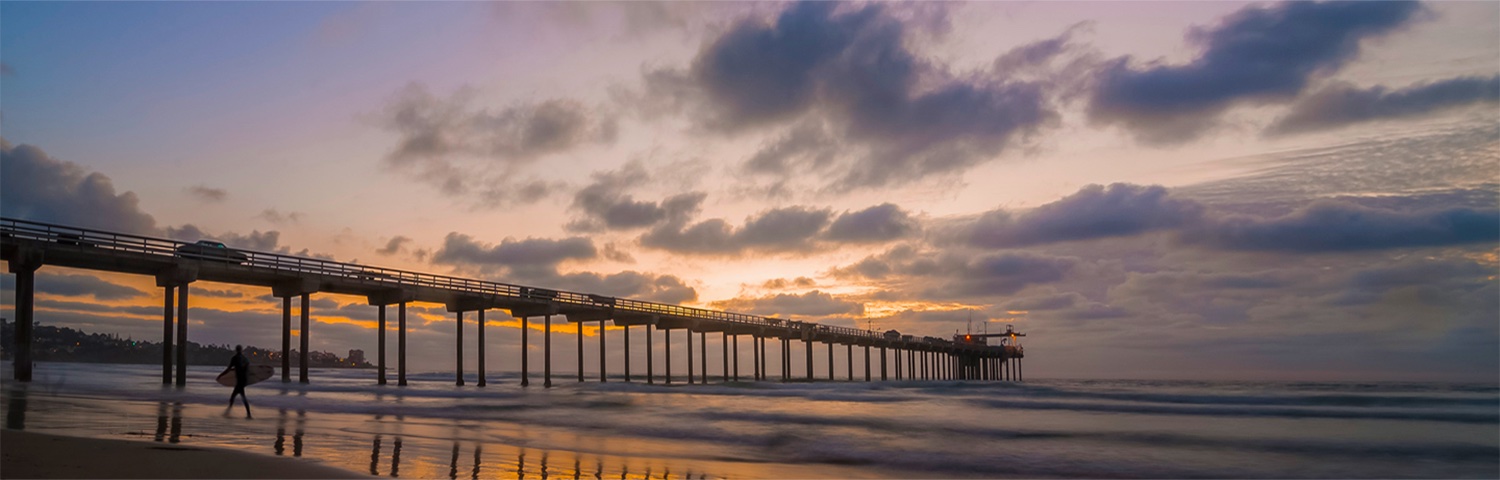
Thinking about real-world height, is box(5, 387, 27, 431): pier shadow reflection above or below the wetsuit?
below

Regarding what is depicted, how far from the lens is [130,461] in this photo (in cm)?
736

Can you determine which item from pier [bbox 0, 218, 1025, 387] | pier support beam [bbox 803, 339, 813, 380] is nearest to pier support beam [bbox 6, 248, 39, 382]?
pier [bbox 0, 218, 1025, 387]

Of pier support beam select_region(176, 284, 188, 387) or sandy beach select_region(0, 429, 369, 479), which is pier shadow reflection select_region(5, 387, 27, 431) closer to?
sandy beach select_region(0, 429, 369, 479)

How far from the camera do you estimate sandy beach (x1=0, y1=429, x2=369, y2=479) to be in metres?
6.77

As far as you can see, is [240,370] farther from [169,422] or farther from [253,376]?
[169,422]

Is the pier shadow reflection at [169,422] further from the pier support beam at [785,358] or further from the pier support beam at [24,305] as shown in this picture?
the pier support beam at [785,358]

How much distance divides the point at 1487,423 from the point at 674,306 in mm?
32836

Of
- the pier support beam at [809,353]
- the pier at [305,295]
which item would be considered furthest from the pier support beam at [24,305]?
the pier support beam at [809,353]

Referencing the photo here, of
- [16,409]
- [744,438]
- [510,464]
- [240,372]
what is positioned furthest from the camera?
[744,438]

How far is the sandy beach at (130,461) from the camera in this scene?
6766 mm

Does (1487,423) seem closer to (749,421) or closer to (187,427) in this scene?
(749,421)

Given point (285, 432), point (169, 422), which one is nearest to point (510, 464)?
point (285, 432)

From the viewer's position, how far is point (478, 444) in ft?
40.6

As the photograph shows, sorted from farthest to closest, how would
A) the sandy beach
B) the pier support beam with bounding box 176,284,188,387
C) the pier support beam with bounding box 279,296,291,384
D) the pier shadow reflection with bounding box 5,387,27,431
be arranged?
the pier support beam with bounding box 279,296,291,384 < the pier support beam with bounding box 176,284,188,387 < the pier shadow reflection with bounding box 5,387,27,431 < the sandy beach
